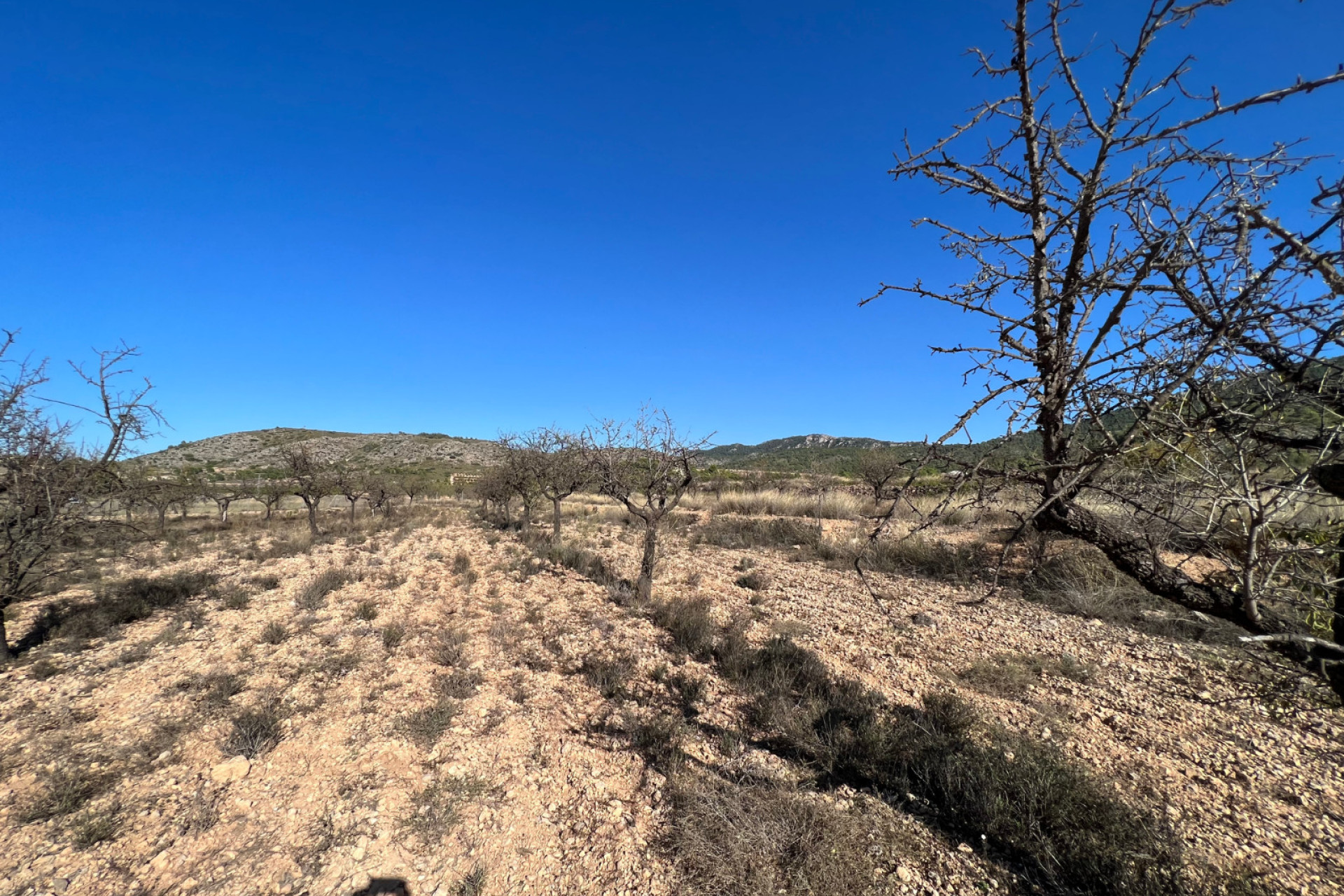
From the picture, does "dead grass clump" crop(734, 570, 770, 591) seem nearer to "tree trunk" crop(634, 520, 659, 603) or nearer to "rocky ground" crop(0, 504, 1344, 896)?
"rocky ground" crop(0, 504, 1344, 896)

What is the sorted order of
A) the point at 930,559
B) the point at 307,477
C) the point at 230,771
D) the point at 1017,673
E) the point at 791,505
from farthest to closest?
the point at 791,505, the point at 307,477, the point at 930,559, the point at 1017,673, the point at 230,771

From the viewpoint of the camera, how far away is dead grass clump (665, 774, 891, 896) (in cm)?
345

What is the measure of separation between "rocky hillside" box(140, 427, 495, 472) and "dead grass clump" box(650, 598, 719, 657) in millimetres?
50041

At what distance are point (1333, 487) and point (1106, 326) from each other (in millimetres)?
1519

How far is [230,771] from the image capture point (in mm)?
4605

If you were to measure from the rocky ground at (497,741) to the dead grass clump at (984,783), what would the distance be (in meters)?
0.32

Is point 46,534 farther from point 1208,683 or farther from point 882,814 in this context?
point 1208,683

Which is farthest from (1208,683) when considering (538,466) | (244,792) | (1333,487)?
(538,466)

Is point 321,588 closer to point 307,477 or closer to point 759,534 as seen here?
point 307,477

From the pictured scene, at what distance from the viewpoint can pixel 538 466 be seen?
18375 millimetres

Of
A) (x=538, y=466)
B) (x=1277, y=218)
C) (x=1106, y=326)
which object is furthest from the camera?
(x=538, y=466)

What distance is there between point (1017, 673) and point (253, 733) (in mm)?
9282

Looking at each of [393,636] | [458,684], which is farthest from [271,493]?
[458,684]

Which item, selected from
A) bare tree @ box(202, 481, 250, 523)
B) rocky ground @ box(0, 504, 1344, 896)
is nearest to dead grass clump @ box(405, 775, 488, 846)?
rocky ground @ box(0, 504, 1344, 896)
